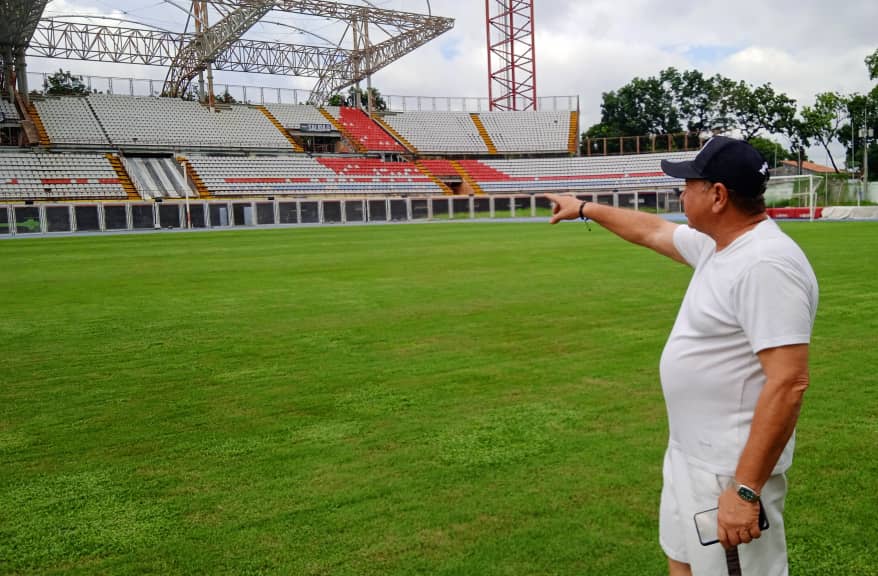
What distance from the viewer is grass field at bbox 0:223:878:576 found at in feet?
12.3

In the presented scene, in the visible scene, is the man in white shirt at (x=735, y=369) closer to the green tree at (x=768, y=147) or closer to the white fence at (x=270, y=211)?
the white fence at (x=270, y=211)

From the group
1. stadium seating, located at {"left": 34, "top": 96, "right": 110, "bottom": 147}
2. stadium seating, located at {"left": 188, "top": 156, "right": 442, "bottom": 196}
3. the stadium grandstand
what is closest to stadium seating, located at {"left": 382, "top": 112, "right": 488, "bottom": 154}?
the stadium grandstand

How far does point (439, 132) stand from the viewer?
69875 mm

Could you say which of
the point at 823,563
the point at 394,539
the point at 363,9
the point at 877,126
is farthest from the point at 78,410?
the point at 877,126

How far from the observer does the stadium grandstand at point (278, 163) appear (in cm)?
4631

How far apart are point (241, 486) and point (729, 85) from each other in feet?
298

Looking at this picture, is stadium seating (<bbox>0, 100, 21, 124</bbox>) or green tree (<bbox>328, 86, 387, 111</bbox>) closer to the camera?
stadium seating (<bbox>0, 100, 21, 124</bbox>)

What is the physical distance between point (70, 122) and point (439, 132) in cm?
3188

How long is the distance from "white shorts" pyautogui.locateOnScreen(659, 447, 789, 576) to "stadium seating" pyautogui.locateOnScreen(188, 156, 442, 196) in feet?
168

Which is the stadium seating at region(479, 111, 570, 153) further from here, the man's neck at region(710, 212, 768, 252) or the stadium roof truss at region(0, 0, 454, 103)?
the man's neck at region(710, 212, 768, 252)

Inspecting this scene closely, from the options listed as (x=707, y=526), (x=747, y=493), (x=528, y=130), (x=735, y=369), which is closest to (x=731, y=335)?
(x=735, y=369)

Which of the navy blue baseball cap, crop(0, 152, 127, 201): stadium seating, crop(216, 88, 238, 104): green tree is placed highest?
crop(216, 88, 238, 104): green tree

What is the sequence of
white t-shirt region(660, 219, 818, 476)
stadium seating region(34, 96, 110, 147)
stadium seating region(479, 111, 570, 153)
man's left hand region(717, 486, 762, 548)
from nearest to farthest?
white t-shirt region(660, 219, 818, 476)
man's left hand region(717, 486, 762, 548)
stadium seating region(34, 96, 110, 147)
stadium seating region(479, 111, 570, 153)

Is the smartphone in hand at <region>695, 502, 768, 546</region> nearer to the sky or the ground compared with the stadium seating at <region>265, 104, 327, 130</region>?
nearer to the ground
